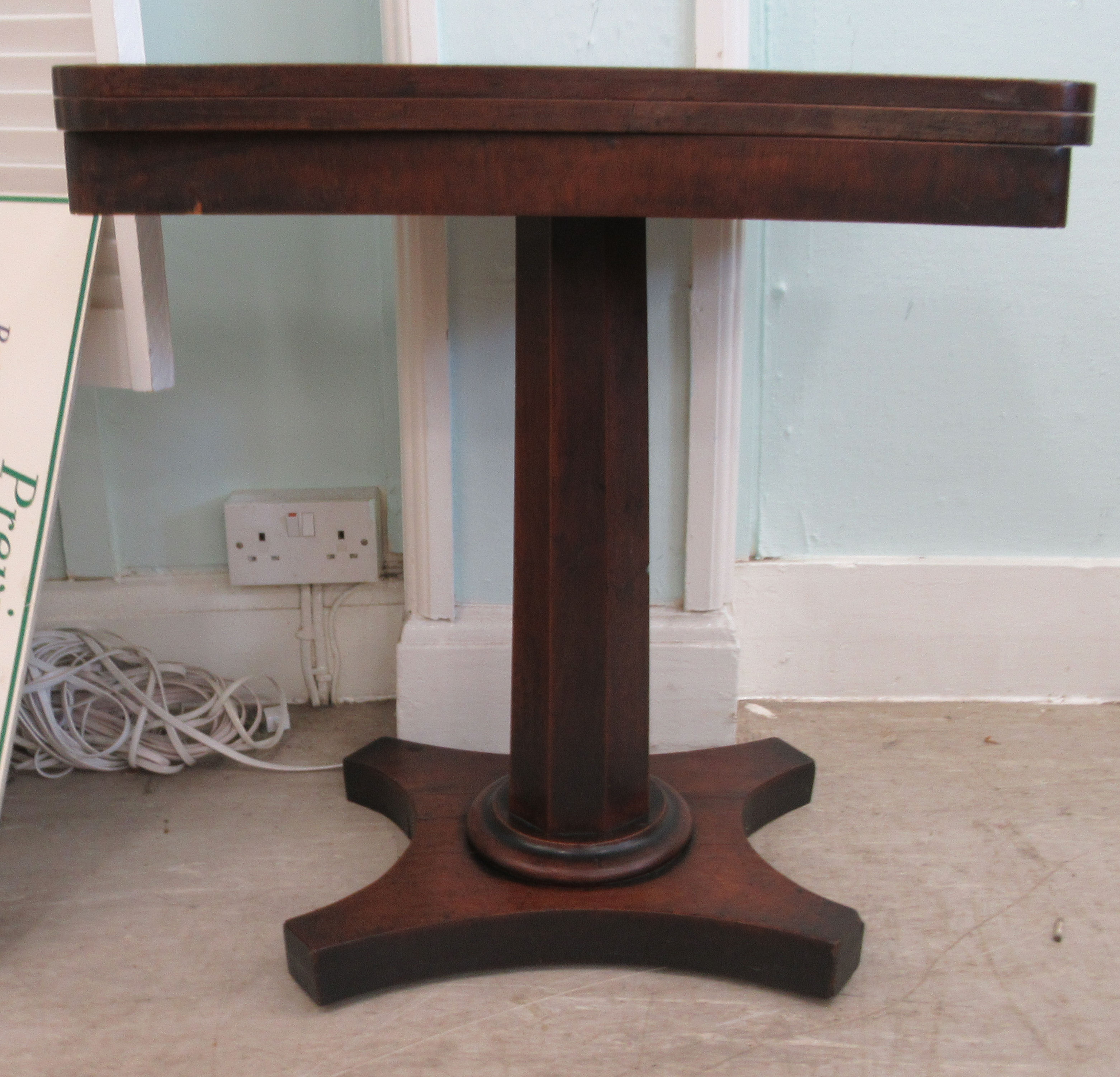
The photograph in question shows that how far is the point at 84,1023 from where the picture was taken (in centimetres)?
80

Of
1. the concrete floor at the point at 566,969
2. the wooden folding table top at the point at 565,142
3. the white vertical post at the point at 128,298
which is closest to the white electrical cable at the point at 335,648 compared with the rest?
the concrete floor at the point at 566,969

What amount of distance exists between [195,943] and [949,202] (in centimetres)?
78

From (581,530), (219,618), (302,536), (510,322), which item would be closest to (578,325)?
(581,530)

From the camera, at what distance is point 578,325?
81 cm

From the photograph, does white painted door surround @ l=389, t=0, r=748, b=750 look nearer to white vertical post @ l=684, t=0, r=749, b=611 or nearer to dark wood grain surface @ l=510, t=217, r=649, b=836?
white vertical post @ l=684, t=0, r=749, b=611

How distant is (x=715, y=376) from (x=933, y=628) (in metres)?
0.44

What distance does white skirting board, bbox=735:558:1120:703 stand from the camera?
1.31 meters

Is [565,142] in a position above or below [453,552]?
above

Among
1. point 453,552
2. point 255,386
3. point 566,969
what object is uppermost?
point 255,386

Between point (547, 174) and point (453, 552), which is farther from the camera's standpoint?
point (453, 552)

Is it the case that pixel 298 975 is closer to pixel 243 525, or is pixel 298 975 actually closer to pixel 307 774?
pixel 307 774

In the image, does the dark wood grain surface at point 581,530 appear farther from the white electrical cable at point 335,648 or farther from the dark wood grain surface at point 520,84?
the white electrical cable at point 335,648

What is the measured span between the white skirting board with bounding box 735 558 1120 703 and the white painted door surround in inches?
5.7

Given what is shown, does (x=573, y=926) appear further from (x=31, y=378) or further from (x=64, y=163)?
(x=64, y=163)
